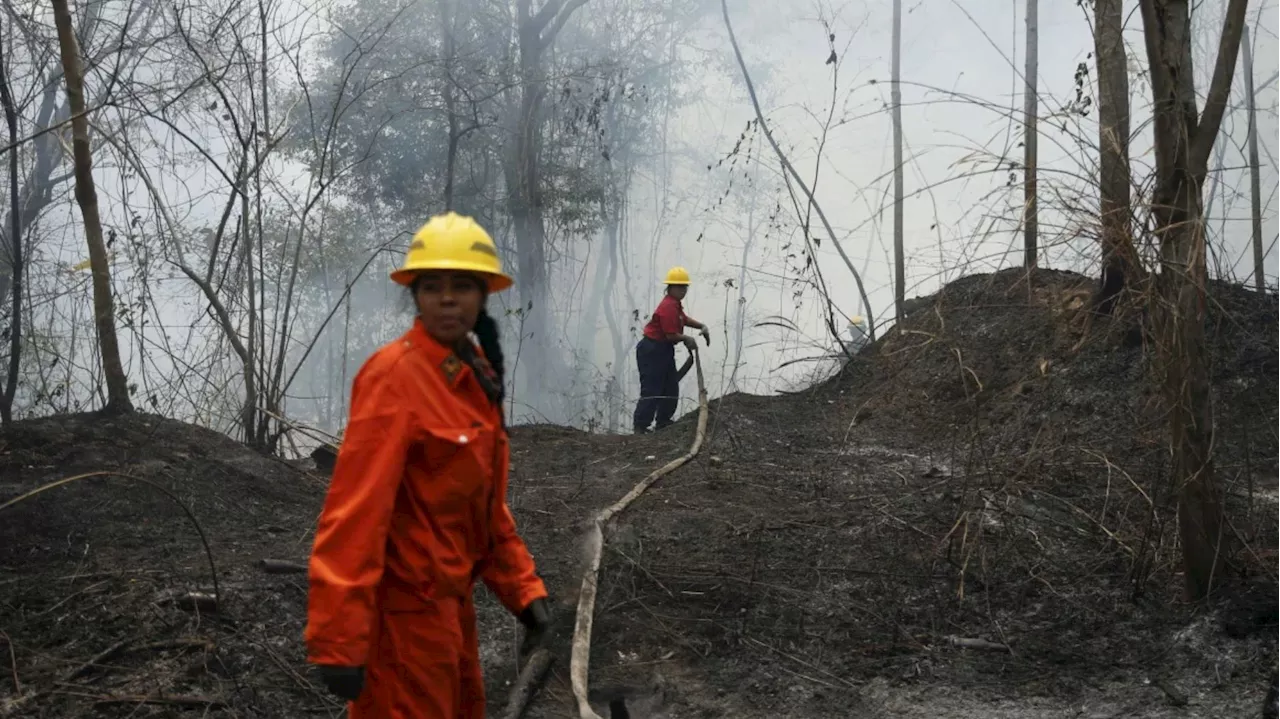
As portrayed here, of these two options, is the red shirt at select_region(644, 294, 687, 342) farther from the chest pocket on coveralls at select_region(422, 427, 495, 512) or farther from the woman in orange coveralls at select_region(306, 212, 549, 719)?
the chest pocket on coveralls at select_region(422, 427, 495, 512)

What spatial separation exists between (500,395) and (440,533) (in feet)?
1.22

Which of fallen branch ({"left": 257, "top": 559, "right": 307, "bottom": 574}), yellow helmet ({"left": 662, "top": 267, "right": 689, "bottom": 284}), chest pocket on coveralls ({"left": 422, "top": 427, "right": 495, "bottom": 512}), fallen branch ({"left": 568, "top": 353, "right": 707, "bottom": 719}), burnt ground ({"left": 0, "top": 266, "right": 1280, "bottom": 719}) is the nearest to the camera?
chest pocket on coveralls ({"left": 422, "top": 427, "right": 495, "bottom": 512})

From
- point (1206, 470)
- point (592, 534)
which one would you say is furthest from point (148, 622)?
point (1206, 470)

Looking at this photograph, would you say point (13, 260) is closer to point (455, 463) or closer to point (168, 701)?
point (168, 701)

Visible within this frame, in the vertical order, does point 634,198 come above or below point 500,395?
above

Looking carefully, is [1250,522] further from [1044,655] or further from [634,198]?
[634,198]

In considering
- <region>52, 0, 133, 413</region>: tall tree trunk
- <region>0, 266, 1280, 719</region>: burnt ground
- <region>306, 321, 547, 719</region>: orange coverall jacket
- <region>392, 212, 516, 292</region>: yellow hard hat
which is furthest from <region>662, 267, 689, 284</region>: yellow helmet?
<region>306, 321, 547, 719</region>: orange coverall jacket

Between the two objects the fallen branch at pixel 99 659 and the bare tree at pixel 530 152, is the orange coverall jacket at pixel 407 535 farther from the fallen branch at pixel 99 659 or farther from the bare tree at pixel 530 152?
the bare tree at pixel 530 152

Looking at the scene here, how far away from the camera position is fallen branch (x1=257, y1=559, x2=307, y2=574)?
15.8ft

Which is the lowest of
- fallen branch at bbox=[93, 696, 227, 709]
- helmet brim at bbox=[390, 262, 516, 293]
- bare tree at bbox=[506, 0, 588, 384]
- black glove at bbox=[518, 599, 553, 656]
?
fallen branch at bbox=[93, 696, 227, 709]

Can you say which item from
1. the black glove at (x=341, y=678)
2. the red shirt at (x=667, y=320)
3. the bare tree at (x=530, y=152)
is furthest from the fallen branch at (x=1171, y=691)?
the bare tree at (x=530, y=152)

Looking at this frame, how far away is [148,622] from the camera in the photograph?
4.17 metres

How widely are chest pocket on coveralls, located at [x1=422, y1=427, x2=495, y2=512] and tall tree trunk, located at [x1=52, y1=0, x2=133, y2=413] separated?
197 inches

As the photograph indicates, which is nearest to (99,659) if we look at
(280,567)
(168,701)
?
(168,701)
